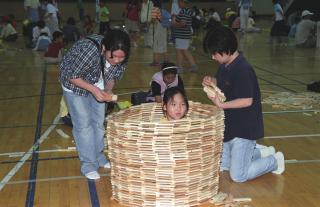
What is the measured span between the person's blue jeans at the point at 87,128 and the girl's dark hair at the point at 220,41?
3.74ft

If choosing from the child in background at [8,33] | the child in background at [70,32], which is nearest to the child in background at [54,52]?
the child in background at [70,32]

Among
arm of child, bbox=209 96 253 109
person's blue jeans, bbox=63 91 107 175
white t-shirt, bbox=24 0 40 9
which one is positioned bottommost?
person's blue jeans, bbox=63 91 107 175

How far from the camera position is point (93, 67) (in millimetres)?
4031

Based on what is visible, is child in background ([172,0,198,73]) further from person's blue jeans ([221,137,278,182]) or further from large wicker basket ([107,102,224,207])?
large wicker basket ([107,102,224,207])

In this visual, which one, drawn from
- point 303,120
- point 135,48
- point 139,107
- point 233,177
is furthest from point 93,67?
point 135,48

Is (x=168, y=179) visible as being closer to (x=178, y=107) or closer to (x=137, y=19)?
(x=178, y=107)

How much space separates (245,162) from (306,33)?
1174 cm

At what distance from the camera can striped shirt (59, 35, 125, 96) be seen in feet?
13.0

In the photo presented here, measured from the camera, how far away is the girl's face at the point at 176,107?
397 centimetres

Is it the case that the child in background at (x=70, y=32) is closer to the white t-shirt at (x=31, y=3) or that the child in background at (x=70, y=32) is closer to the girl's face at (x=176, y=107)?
the white t-shirt at (x=31, y=3)

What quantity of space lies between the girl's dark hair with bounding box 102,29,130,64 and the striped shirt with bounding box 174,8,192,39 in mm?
6022

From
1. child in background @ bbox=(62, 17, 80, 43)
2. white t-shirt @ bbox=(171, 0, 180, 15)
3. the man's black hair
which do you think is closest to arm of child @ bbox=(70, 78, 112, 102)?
white t-shirt @ bbox=(171, 0, 180, 15)

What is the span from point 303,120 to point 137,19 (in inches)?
397

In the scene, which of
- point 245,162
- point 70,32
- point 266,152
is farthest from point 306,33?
point 245,162
